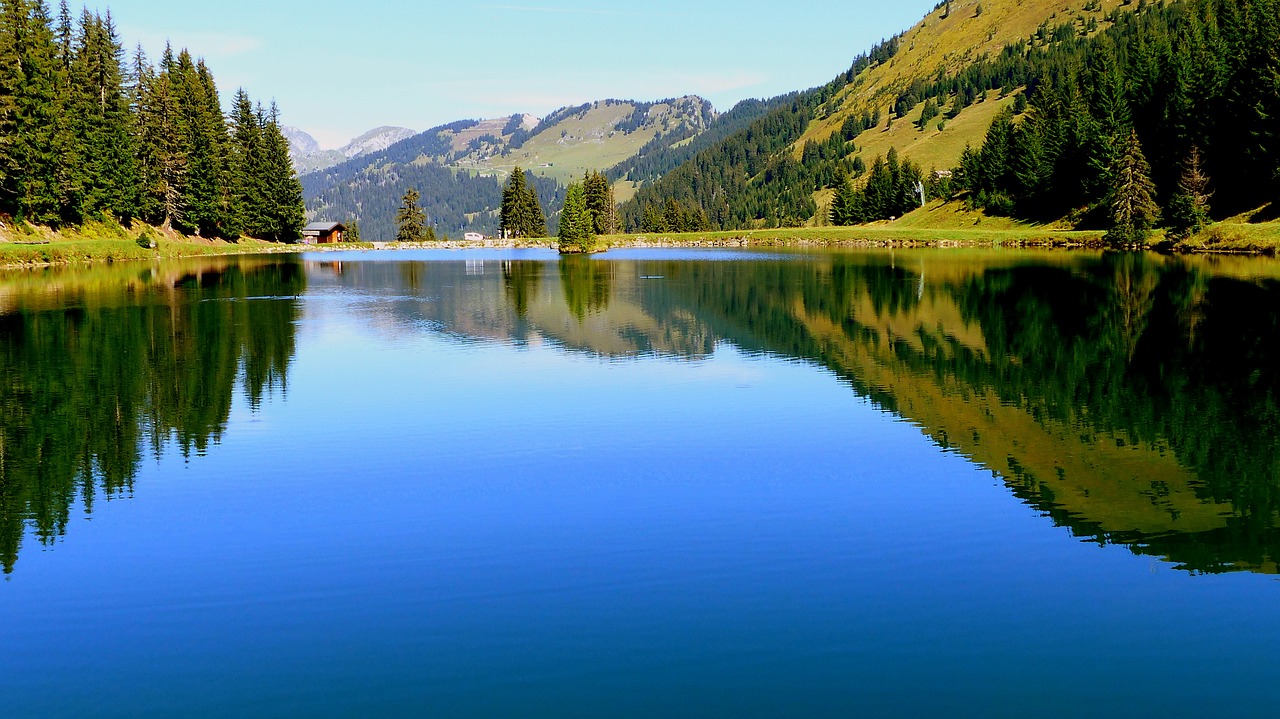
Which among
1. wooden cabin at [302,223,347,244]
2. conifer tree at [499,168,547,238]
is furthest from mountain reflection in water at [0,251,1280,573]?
conifer tree at [499,168,547,238]

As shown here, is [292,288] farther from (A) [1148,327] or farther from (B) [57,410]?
(A) [1148,327]

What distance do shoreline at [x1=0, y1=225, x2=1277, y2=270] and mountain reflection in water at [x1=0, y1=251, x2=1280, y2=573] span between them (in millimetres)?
16354

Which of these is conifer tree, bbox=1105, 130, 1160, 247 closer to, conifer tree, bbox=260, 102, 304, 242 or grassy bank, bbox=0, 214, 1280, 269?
grassy bank, bbox=0, 214, 1280, 269

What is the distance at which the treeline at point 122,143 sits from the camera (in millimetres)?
91000

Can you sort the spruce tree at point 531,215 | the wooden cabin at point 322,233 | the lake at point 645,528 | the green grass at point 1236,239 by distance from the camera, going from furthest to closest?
1. the spruce tree at point 531,215
2. the wooden cabin at point 322,233
3. the green grass at point 1236,239
4. the lake at point 645,528

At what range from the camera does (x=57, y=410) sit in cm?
2436

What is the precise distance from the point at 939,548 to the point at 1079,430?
9550mm

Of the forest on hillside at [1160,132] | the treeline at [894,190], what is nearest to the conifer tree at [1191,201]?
the forest on hillside at [1160,132]

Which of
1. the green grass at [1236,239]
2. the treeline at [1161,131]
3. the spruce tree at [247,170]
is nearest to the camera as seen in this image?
the green grass at [1236,239]

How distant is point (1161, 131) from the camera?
115562 millimetres

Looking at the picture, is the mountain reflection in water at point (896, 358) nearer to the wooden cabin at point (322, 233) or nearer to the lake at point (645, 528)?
the lake at point (645, 528)

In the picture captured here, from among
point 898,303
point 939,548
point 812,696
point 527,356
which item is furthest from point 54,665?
point 898,303

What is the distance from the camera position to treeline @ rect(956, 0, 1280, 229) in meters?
96.6

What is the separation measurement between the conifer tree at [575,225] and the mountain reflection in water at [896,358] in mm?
67681
